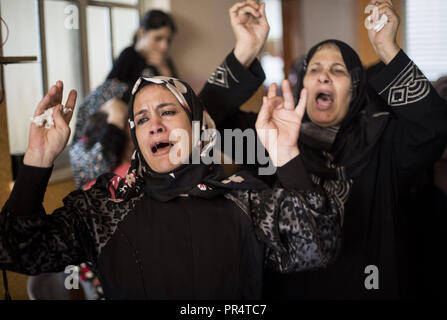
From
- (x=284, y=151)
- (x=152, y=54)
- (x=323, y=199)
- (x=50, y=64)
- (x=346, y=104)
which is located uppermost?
(x=152, y=54)

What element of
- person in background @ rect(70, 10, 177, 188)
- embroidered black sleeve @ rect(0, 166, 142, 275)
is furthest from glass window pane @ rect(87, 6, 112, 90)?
embroidered black sleeve @ rect(0, 166, 142, 275)

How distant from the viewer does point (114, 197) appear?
3.95 ft

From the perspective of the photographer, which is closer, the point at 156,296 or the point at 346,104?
the point at 156,296

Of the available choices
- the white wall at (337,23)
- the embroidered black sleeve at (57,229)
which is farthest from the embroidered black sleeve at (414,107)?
the embroidered black sleeve at (57,229)

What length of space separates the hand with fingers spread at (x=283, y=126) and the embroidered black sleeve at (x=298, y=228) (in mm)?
88

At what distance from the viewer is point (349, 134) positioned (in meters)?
1.53

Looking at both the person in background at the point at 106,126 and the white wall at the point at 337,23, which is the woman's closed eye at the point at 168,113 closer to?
the person in background at the point at 106,126

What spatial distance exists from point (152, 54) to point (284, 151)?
1436mm

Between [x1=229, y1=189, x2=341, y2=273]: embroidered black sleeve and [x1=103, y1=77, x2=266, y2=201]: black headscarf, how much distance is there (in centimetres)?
10

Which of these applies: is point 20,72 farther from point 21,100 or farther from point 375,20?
point 375,20

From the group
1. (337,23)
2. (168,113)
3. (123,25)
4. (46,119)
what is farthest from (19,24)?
(337,23)
